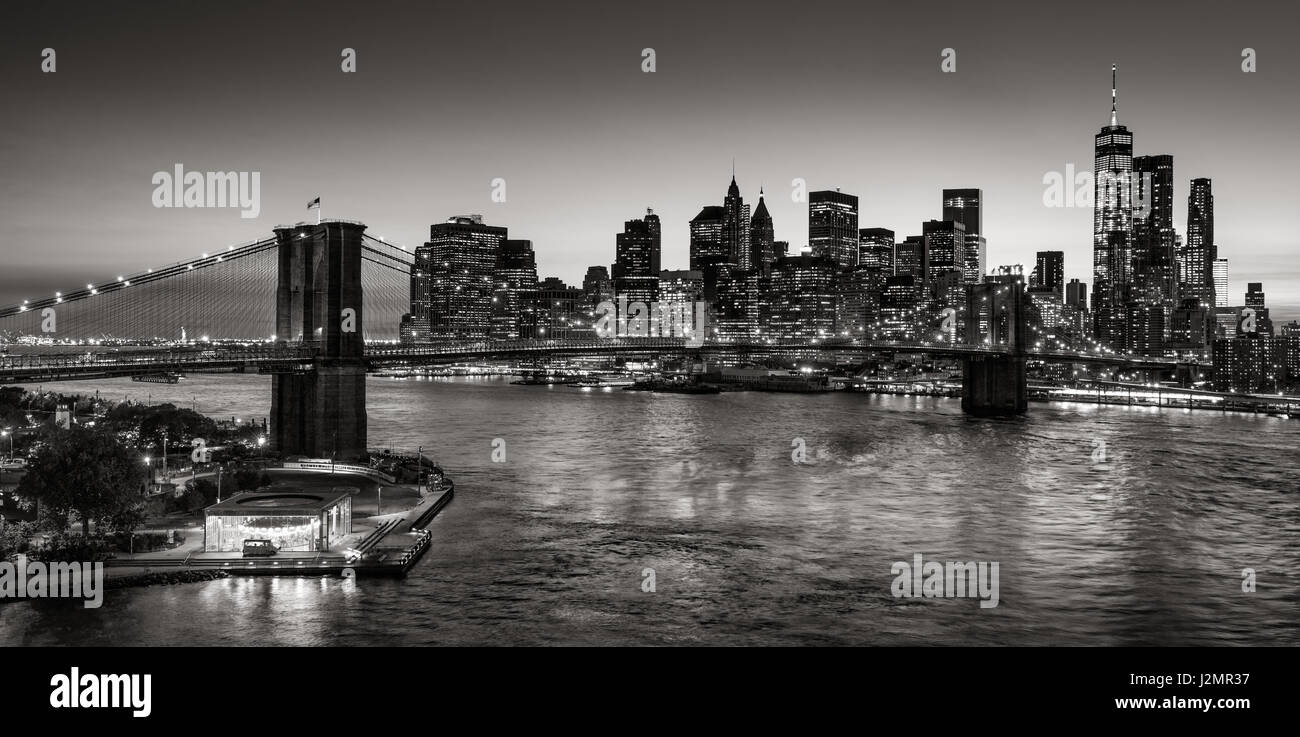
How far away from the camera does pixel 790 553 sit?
975 inches

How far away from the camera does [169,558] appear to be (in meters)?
21.3

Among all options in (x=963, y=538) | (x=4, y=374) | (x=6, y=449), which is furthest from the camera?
(x=6, y=449)

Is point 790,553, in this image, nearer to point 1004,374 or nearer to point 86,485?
point 86,485

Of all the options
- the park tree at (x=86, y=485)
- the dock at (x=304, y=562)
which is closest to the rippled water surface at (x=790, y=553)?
the dock at (x=304, y=562)

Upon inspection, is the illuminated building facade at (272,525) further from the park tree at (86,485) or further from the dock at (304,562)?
the park tree at (86,485)

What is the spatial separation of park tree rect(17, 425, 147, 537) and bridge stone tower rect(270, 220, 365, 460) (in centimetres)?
1143

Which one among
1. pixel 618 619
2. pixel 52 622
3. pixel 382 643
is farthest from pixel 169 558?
pixel 618 619

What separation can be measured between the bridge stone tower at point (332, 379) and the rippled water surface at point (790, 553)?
5064mm

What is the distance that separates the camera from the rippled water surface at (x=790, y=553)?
18.2 meters

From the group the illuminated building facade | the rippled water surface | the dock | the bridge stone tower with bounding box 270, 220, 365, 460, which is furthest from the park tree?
the bridge stone tower with bounding box 270, 220, 365, 460

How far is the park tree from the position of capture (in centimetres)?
2238
